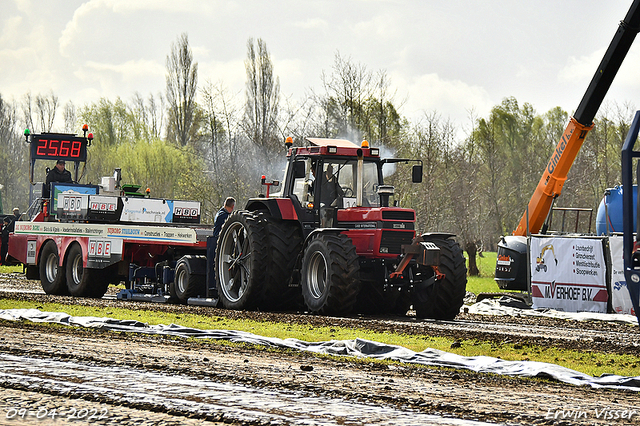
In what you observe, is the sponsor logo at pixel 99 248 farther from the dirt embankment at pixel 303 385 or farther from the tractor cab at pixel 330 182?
the dirt embankment at pixel 303 385

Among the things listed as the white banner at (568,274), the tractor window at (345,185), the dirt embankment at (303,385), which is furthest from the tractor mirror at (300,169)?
the white banner at (568,274)

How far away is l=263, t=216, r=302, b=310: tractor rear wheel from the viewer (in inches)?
600

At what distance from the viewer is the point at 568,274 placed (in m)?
17.6

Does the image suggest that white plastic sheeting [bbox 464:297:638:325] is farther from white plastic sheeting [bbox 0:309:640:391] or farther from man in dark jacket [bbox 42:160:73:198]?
man in dark jacket [bbox 42:160:73:198]

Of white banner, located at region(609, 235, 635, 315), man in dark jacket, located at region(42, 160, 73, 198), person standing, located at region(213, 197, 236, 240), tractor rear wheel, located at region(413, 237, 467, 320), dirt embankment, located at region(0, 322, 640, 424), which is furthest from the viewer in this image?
man in dark jacket, located at region(42, 160, 73, 198)

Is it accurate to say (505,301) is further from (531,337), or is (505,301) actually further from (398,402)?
(398,402)

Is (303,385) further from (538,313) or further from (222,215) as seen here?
(538,313)

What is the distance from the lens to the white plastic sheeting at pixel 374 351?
786 centimetres

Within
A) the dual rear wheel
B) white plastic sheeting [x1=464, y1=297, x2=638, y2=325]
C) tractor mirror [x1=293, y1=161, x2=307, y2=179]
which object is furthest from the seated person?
the dual rear wheel

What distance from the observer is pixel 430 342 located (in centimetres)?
1075

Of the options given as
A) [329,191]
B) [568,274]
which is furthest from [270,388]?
[568,274]

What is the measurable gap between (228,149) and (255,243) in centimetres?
2692

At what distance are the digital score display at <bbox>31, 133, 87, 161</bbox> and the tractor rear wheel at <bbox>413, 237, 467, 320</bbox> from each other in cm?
1110

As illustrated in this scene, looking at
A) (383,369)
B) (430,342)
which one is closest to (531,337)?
(430,342)
